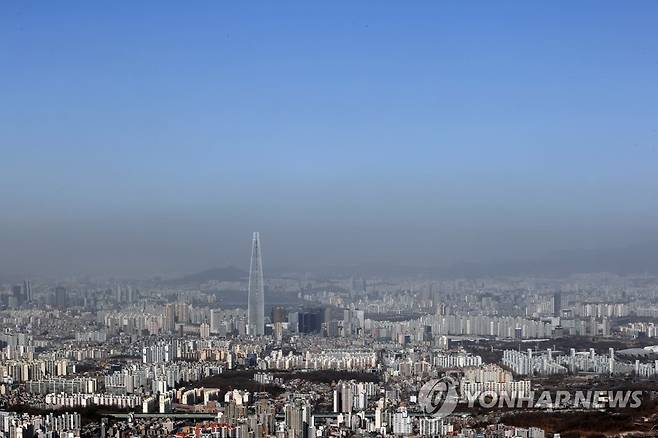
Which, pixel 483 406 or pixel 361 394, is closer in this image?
pixel 483 406

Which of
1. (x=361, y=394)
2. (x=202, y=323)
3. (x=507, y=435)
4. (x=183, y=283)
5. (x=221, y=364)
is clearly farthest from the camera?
(x=183, y=283)

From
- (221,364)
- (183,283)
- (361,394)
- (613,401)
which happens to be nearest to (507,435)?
(613,401)

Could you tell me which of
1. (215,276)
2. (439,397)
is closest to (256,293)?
(215,276)

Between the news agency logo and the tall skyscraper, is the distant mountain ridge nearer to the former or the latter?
the tall skyscraper

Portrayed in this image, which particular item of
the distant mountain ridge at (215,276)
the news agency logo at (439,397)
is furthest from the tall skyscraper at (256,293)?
the news agency logo at (439,397)

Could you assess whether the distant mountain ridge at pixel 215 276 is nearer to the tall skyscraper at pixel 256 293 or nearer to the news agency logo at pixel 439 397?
the tall skyscraper at pixel 256 293

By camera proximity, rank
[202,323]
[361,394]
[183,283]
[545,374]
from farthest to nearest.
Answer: [183,283]
[202,323]
[545,374]
[361,394]

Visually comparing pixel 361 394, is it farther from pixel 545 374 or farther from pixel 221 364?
pixel 221 364

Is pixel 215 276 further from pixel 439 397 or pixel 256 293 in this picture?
pixel 439 397
